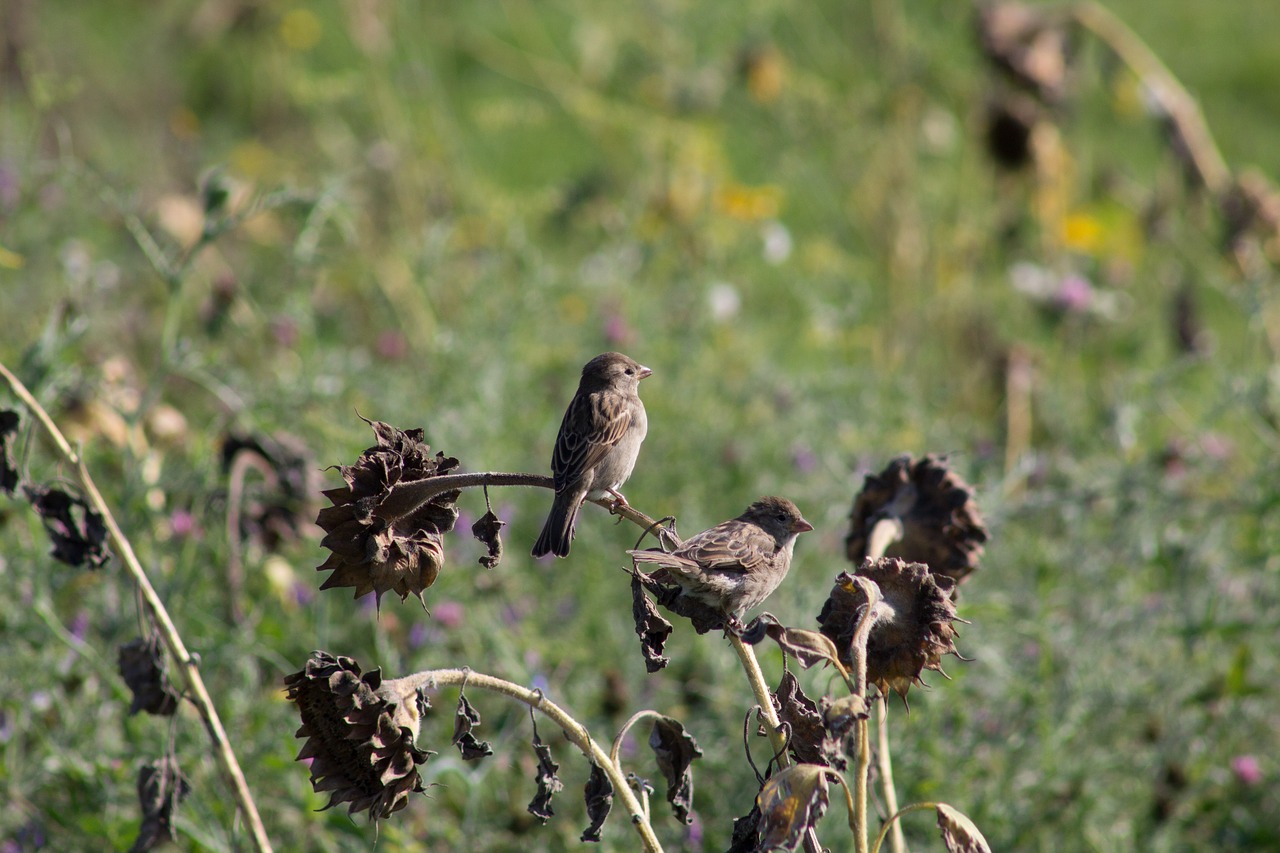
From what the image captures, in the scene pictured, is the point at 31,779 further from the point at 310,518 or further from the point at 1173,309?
the point at 1173,309

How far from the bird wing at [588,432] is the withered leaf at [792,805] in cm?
65

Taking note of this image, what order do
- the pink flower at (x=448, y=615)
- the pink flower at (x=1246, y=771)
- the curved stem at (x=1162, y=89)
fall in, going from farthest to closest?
the curved stem at (x=1162, y=89), the pink flower at (x=448, y=615), the pink flower at (x=1246, y=771)

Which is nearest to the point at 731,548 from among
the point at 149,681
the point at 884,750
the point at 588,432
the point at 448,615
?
the point at 884,750

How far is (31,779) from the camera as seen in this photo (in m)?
2.39

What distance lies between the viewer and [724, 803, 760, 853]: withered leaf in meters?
1.42

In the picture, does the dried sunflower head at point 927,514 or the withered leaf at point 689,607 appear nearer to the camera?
the withered leaf at point 689,607

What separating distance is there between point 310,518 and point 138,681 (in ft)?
2.85

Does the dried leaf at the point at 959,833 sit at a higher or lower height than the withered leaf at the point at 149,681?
lower

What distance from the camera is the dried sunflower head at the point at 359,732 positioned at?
1309mm

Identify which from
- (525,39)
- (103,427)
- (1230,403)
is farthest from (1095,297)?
(525,39)

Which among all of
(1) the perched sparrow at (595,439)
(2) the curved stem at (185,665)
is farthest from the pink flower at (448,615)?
(2) the curved stem at (185,665)

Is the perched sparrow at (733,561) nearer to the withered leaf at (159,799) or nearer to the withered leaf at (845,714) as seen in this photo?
the withered leaf at (845,714)

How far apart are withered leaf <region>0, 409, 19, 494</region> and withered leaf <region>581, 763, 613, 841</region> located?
0.82m

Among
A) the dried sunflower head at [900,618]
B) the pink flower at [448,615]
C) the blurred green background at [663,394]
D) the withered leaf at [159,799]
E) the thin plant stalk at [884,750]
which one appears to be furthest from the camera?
the pink flower at [448,615]
